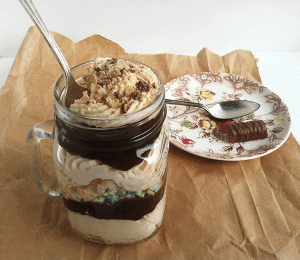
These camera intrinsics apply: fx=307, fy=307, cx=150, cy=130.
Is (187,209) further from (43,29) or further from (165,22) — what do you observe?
(165,22)

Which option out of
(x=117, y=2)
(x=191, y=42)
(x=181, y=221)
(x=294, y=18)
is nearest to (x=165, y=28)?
(x=191, y=42)

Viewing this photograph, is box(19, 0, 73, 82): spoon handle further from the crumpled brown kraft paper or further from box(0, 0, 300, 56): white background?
box(0, 0, 300, 56): white background

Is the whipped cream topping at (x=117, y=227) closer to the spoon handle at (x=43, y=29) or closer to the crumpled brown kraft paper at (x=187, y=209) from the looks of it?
the crumpled brown kraft paper at (x=187, y=209)

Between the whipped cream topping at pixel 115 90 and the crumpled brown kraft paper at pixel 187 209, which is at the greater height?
the whipped cream topping at pixel 115 90

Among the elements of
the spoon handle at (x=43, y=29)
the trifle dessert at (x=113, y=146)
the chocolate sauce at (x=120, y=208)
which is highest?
the spoon handle at (x=43, y=29)

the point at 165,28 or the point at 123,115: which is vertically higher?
the point at 123,115

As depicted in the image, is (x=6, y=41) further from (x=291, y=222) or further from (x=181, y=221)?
(x=291, y=222)

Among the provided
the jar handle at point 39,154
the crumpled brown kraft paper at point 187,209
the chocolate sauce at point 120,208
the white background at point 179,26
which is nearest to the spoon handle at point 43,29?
the jar handle at point 39,154
